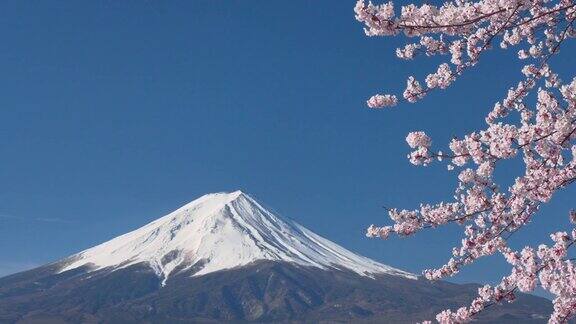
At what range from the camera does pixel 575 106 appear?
21.3 feet

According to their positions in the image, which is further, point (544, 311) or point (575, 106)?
point (544, 311)

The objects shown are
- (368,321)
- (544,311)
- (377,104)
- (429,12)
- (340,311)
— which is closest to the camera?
(429,12)

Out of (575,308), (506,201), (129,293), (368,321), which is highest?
(129,293)

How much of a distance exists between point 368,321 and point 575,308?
16471cm

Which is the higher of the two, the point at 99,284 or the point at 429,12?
the point at 99,284

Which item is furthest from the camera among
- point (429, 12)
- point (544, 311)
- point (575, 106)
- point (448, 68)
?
point (544, 311)

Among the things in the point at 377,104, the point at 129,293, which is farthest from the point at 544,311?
the point at 377,104

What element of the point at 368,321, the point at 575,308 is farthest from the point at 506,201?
the point at 368,321

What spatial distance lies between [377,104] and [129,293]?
193471 millimetres

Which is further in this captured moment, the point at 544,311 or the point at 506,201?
the point at 544,311

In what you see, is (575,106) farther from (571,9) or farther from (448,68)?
(448,68)

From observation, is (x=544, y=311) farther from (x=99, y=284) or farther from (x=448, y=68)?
(x=448, y=68)

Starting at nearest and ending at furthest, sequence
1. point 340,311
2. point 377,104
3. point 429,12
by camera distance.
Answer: point 429,12 → point 377,104 → point 340,311

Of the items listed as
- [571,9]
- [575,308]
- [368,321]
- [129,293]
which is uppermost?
[129,293]
